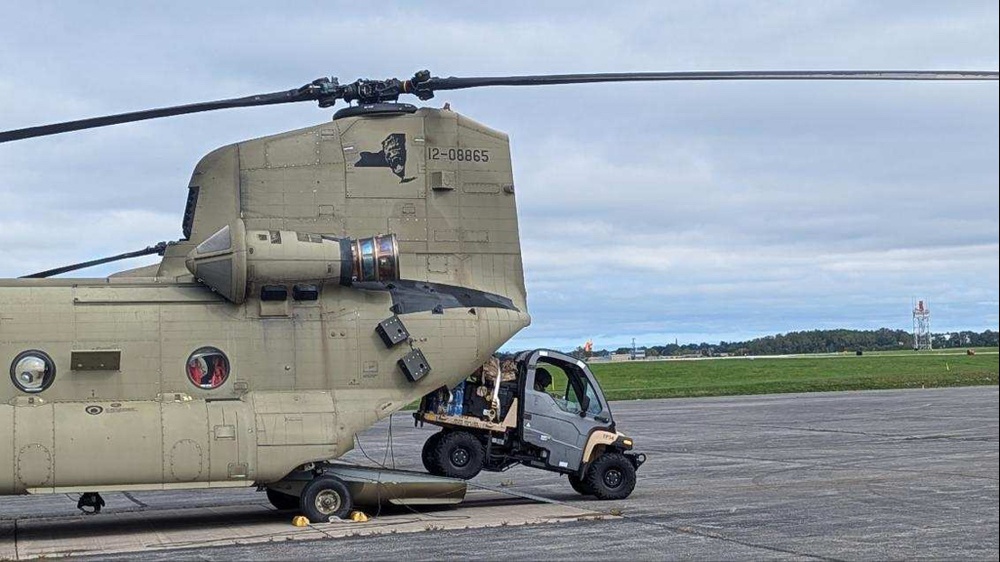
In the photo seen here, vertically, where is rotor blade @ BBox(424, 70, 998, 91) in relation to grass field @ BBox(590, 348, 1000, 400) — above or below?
above

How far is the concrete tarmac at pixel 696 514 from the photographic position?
11750 millimetres

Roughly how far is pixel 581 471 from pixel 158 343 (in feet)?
19.9

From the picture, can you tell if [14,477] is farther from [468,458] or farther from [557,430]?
[557,430]

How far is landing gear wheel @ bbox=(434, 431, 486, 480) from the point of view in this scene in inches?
604

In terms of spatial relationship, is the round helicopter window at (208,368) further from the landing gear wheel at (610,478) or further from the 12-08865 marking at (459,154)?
the landing gear wheel at (610,478)

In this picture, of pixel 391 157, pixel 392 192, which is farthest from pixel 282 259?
pixel 391 157

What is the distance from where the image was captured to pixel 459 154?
1546cm

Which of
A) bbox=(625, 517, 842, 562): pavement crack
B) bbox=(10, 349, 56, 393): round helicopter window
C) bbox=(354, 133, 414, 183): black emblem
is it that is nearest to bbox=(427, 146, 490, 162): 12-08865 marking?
bbox=(354, 133, 414, 183): black emblem

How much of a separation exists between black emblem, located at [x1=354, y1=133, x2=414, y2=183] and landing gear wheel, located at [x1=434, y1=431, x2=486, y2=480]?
3557 millimetres

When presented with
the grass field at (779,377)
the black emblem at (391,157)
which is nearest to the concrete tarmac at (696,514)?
the black emblem at (391,157)

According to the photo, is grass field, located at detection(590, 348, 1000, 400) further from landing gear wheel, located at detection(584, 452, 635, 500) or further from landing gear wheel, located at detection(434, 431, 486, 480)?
landing gear wheel, located at detection(434, 431, 486, 480)

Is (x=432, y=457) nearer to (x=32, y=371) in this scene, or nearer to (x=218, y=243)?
(x=218, y=243)

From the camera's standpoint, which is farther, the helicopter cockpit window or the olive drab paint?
the helicopter cockpit window

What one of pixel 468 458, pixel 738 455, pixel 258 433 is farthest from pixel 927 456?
pixel 258 433
